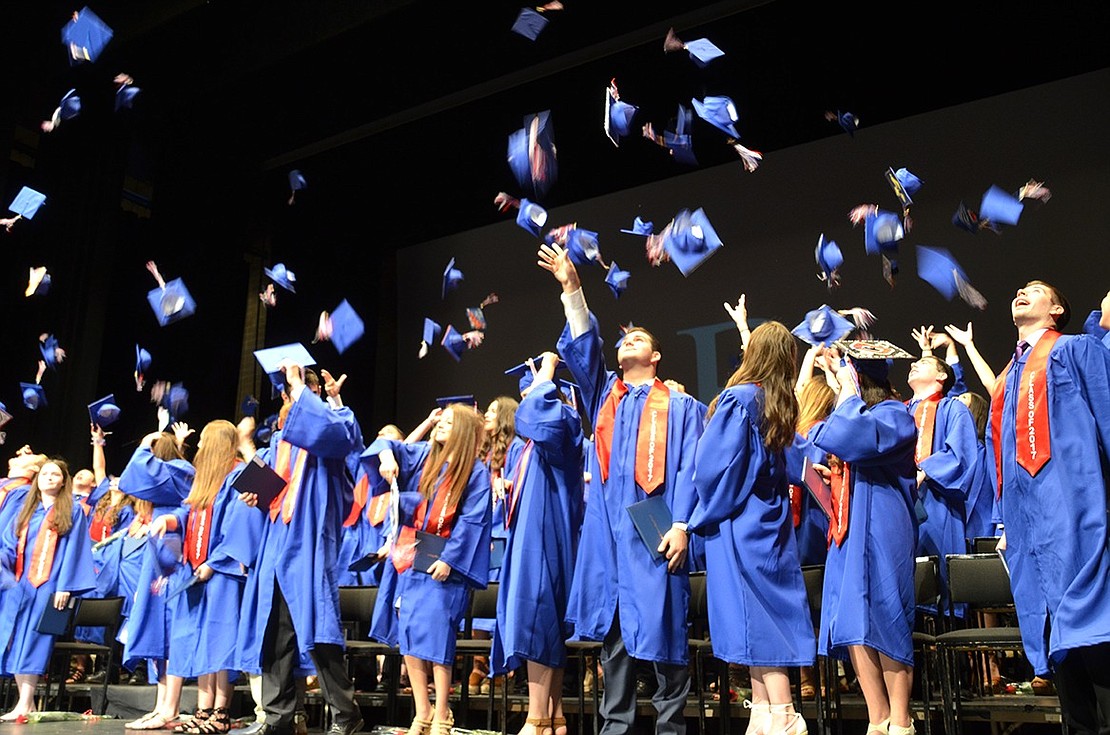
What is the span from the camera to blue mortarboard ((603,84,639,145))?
8031mm

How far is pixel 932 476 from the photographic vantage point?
5434 mm

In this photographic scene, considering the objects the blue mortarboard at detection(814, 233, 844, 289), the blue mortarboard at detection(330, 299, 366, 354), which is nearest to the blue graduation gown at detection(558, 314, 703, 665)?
the blue mortarboard at detection(814, 233, 844, 289)

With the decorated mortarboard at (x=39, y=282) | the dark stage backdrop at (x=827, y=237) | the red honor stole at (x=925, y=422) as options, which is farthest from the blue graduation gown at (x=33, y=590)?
the red honor stole at (x=925, y=422)

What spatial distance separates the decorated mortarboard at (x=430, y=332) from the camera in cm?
996

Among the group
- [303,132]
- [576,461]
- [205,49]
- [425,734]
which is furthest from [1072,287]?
[205,49]

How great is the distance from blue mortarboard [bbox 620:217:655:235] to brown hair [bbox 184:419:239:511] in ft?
13.2

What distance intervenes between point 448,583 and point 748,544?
5.09ft

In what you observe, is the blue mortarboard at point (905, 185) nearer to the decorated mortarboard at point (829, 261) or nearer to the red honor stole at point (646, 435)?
the decorated mortarboard at point (829, 261)

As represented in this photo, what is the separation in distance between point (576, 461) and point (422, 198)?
6.63 meters

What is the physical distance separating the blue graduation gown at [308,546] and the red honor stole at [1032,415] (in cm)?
287

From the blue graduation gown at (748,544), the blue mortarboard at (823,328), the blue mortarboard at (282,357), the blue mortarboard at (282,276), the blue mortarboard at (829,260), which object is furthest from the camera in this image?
the blue mortarboard at (282,276)

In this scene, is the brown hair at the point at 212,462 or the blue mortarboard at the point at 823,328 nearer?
the blue mortarboard at the point at 823,328

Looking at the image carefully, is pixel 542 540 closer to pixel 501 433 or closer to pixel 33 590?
pixel 501 433

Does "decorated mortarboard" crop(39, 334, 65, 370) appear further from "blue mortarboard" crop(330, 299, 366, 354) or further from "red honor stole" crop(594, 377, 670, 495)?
"red honor stole" crop(594, 377, 670, 495)
